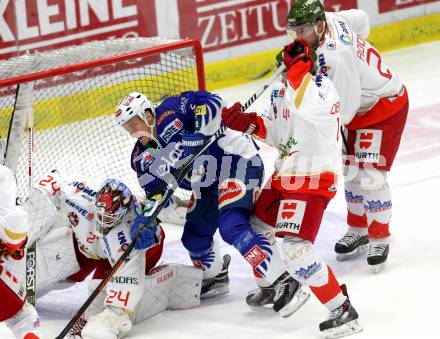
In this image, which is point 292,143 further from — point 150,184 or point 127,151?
point 127,151

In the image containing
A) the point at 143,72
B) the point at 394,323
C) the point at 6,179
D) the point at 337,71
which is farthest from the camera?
the point at 143,72

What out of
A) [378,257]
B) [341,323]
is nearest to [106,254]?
[341,323]

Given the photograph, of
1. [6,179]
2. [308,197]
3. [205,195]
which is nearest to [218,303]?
[205,195]

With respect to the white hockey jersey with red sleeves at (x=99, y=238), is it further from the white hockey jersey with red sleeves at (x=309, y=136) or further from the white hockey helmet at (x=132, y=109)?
the white hockey jersey with red sleeves at (x=309, y=136)

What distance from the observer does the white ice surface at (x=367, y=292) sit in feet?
15.1

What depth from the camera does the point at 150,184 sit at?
198 inches

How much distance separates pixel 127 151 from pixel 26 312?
205 centimetres

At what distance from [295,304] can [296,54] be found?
95 cm

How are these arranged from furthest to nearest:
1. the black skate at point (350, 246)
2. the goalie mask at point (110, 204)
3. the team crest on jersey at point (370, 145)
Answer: the black skate at point (350, 246) → the team crest on jersey at point (370, 145) → the goalie mask at point (110, 204)

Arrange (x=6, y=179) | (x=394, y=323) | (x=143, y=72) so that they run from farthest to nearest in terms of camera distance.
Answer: (x=143, y=72)
(x=394, y=323)
(x=6, y=179)

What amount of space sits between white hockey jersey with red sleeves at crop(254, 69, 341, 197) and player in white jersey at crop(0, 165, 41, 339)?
1027 mm

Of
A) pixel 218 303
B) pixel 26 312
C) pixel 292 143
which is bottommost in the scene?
pixel 218 303

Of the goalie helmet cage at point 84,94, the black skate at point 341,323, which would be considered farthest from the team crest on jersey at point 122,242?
the black skate at point 341,323

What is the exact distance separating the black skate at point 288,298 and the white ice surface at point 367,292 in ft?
0.18
